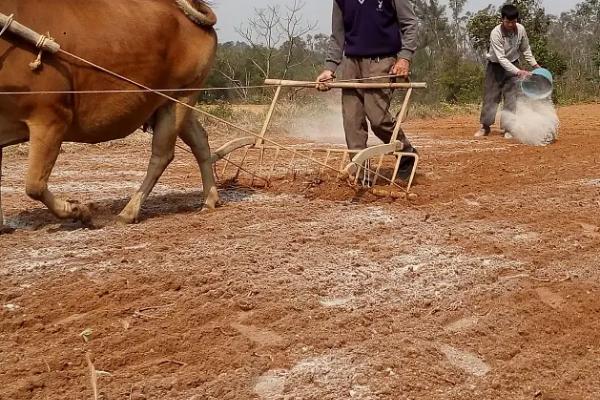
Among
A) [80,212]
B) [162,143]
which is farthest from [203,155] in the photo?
[80,212]

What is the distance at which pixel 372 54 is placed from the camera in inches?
270

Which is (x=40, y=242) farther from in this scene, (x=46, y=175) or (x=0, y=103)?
(x=0, y=103)

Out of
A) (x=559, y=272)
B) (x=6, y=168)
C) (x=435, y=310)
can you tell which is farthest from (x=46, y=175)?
(x=6, y=168)

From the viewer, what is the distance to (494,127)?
528 inches

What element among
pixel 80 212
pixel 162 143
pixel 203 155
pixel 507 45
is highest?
pixel 507 45

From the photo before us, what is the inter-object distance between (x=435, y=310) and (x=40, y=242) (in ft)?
8.58

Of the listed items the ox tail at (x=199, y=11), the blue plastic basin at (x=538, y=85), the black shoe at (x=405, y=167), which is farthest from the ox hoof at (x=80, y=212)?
the blue plastic basin at (x=538, y=85)

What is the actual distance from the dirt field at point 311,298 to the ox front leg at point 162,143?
24 centimetres

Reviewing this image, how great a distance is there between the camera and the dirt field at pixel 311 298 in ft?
9.68

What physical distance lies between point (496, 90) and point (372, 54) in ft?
16.8

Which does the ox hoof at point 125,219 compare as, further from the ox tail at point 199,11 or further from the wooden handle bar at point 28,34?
the ox tail at point 199,11

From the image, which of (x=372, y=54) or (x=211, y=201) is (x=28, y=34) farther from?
(x=372, y=54)

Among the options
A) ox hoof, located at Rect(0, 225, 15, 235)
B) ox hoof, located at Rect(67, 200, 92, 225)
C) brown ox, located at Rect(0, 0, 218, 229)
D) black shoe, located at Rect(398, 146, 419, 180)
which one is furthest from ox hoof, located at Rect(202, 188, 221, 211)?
black shoe, located at Rect(398, 146, 419, 180)

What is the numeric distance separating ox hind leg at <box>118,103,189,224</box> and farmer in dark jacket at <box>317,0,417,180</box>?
1.56 m
